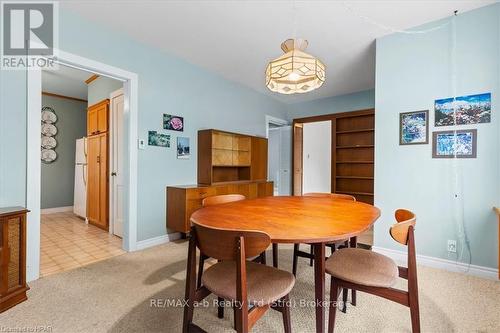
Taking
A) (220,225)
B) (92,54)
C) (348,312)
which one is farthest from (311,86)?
(92,54)

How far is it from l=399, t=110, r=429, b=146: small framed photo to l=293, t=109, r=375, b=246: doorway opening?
6.93ft

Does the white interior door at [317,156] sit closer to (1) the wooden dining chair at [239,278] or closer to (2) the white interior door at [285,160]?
(2) the white interior door at [285,160]

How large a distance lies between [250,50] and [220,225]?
8.73 feet

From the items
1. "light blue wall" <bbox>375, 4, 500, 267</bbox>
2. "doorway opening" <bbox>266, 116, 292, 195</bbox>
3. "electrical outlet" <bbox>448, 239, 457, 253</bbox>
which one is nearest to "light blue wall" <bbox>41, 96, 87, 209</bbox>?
"doorway opening" <bbox>266, 116, 292, 195</bbox>

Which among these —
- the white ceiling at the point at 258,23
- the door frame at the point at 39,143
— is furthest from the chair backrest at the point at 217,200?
the white ceiling at the point at 258,23

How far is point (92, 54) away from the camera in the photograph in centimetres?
251

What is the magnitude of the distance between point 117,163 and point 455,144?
4.29 metres

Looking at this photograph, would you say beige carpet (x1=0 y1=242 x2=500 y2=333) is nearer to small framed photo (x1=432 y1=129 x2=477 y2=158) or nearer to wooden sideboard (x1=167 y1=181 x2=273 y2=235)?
wooden sideboard (x1=167 y1=181 x2=273 y2=235)

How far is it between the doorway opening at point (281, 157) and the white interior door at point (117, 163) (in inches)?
139

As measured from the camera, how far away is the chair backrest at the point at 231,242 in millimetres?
1002

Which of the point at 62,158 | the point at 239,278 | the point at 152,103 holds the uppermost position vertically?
the point at 152,103

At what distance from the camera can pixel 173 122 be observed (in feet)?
10.8

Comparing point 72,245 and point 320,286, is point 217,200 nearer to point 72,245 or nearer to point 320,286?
point 320,286

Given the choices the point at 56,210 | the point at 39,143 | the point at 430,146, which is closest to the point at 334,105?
the point at 430,146
